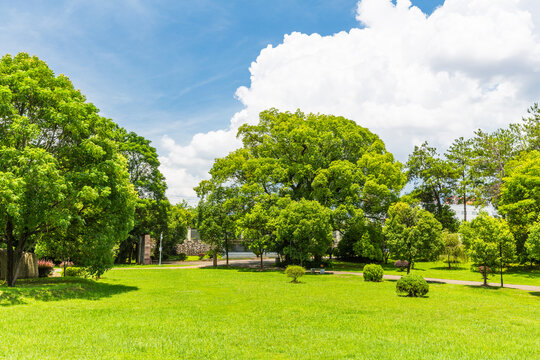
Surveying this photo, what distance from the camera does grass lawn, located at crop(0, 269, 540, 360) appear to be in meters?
8.55

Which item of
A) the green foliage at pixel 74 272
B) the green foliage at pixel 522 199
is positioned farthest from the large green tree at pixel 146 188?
the green foliage at pixel 522 199

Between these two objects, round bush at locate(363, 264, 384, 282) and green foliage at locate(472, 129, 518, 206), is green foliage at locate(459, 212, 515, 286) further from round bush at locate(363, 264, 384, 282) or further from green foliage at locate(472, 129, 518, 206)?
green foliage at locate(472, 129, 518, 206)

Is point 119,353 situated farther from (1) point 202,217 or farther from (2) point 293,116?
(2) point 293,116

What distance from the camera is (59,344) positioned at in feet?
28.6

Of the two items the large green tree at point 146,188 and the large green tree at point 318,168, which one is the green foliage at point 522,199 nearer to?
the large green tree at point 318,168

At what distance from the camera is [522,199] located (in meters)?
34.4

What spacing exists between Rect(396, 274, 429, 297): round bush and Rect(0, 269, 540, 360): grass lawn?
539 mm

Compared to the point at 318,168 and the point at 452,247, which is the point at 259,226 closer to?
the point at 318,168

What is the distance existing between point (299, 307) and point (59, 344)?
9.09 meters

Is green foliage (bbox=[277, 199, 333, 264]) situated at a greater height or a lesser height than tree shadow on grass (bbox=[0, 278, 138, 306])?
greater

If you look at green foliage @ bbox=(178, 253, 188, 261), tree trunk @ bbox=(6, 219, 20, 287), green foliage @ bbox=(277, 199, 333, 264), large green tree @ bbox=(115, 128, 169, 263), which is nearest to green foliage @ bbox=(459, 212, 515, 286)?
green foliage @ bbox=(277, 199, 333, 264)

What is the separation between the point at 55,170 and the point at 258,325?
38.6 feet

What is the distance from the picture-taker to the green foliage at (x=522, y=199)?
32406 mm

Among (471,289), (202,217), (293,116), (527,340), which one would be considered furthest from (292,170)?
(527,340)
